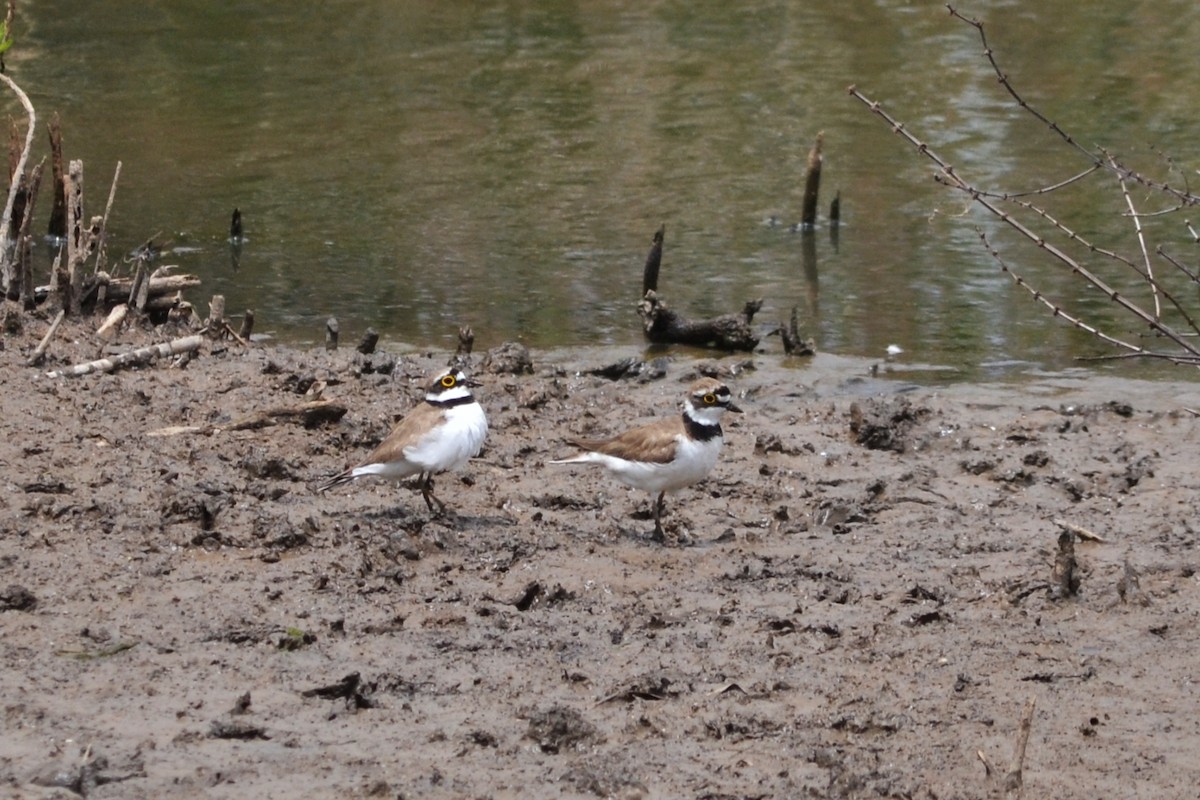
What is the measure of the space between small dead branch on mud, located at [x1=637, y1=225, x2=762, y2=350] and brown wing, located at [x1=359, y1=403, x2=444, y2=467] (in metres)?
4.09

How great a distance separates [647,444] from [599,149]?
11875mm

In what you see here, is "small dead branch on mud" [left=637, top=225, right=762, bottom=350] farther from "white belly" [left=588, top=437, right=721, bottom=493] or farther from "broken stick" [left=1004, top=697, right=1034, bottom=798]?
"broken stick" [left=1004, top=697, right=1034, bottom=798]

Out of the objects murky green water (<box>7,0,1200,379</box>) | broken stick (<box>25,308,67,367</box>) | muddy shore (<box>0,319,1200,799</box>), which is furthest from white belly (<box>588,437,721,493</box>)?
murky green water (<box>7,0,1200,379</box>)

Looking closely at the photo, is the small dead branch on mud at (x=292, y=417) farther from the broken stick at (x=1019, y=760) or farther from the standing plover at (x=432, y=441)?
the broken stick at (x=1019, y=760)

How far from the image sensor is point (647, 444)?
8203 millimetres

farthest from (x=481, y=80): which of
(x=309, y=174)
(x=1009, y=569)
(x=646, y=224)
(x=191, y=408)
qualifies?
(x=1009, y=569)

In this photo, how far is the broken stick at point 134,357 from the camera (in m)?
9.66

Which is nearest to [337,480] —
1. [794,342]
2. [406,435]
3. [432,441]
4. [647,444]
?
[406,435]

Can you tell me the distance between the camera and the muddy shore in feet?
18.3

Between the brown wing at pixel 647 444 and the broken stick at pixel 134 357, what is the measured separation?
10.3 ft

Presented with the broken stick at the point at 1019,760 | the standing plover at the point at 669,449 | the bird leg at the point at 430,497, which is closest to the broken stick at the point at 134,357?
the bird leg at the point at 430,497

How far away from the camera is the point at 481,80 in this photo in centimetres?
2359

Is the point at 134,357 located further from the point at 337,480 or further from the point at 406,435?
the point at 406,435

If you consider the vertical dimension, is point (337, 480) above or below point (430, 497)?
above
